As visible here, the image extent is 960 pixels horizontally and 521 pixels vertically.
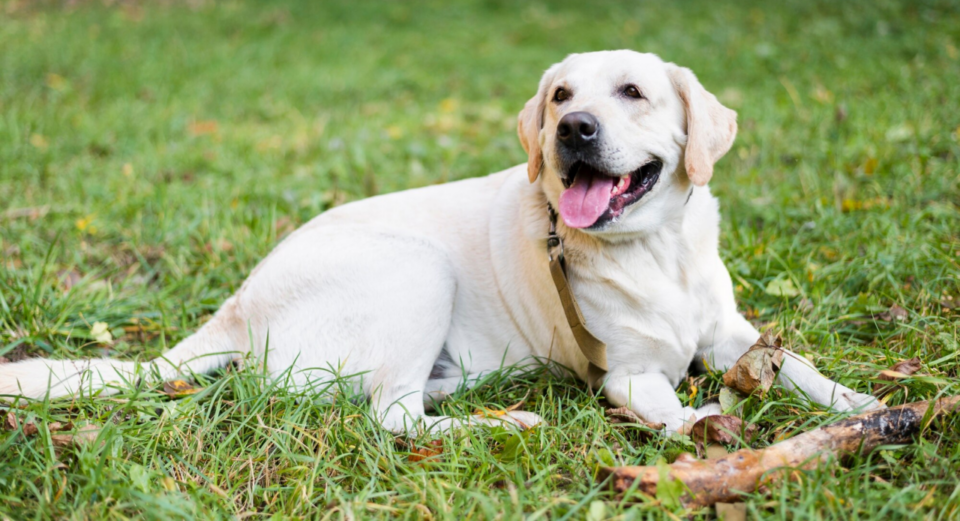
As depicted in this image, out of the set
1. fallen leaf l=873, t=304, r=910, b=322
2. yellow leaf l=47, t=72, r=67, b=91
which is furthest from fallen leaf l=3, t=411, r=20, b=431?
yellow leaf l=47, t=72, r=67, b=91

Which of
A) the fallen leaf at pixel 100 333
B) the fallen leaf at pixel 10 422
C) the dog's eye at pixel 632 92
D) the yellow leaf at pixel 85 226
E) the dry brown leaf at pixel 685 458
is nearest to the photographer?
the dry brown leaf at pixel 685 458

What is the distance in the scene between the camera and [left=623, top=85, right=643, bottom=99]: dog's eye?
97.2 inches

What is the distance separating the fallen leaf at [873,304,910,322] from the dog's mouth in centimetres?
123

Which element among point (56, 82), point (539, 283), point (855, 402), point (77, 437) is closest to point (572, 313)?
point (539, 283)

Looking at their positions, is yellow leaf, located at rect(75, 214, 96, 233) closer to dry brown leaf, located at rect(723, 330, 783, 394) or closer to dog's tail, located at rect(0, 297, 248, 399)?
dog's tail, located at rect(0, 297, 248, 399)

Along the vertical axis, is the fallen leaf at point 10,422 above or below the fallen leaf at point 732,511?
below

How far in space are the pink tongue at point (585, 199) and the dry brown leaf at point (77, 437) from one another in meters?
1.72

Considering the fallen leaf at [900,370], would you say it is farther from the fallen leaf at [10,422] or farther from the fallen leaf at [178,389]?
the fallen leaf at [10,422]

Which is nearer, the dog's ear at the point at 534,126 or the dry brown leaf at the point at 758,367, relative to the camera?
the dry brown leaf at the point at 758,367

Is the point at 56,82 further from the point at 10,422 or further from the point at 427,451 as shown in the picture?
the point at 427,451

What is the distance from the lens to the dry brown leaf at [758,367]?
2.38 meters

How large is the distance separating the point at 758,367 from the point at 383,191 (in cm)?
279

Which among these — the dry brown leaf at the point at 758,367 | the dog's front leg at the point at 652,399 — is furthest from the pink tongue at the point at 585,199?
the dry brown leaf at the point at 758,367

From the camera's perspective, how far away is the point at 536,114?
272 centimetres
